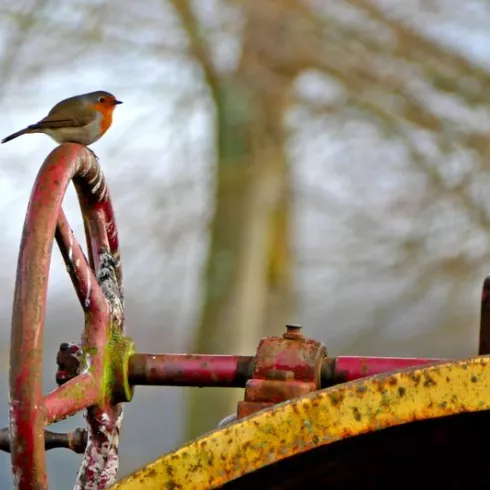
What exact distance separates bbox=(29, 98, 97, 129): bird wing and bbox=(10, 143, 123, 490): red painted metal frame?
90 centimetres

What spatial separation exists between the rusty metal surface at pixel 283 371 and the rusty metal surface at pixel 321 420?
23 cm

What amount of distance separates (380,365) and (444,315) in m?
7.58

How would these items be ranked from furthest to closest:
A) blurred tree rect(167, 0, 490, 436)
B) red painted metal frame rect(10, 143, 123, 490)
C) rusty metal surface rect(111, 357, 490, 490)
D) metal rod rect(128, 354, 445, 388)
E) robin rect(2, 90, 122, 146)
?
1. blurred tree rect(167, 0, 490, 436)
2. robin rect(2, 90, 122, 146)
3. metal rod rect(128, 354, 445, 388)
4. red painted metal frame rect(10, 143, 123, 490)
5. rusty metal surface rect(111, 357, 490, 490)

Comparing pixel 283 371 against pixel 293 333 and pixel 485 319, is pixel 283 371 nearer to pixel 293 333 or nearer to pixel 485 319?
pixel 293 333

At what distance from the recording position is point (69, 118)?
265 centimetres

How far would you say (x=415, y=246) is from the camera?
8438mm

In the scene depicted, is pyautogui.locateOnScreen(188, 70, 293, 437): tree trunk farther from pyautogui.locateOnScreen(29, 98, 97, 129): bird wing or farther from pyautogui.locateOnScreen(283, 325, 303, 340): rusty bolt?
pyautogui.locateOnScreen(283, 325, 303, 340): rusty bolt

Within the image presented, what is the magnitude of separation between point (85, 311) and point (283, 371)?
31cm

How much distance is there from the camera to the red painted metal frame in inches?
49.3

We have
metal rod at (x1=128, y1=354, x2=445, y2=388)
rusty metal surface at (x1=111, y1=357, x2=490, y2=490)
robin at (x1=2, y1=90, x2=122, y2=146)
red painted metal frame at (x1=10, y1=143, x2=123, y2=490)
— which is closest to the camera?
rusty metal surface at (x1=111, y1=357, x2=490, y2=490)

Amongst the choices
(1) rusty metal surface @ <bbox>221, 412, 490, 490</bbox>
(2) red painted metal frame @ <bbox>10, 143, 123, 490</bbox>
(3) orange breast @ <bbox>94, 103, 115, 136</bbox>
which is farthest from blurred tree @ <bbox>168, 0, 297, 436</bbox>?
(1) rusty metal surface @ <bbox>221, 412, 490, 490</bbox>

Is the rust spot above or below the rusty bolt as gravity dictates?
below

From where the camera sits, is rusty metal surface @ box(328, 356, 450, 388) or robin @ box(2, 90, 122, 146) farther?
robin @ box(2, 90, 122, 146)

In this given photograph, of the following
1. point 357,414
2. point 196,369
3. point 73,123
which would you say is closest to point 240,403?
point 196,369
